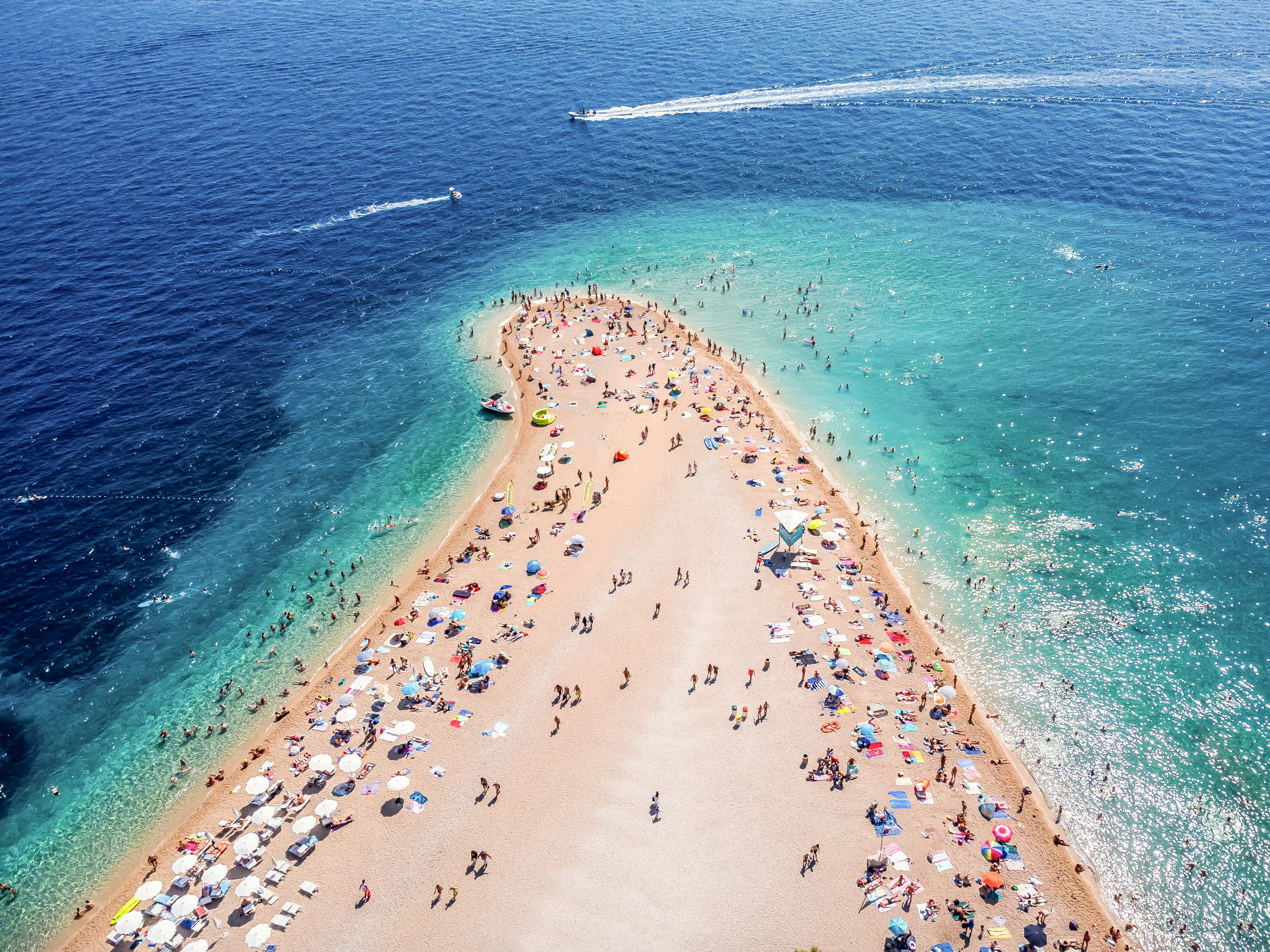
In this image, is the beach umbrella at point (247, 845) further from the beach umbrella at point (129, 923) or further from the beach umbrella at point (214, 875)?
the beach umbrella at point (129, 923)

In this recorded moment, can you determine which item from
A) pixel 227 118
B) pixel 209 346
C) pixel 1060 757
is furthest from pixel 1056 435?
pixel 227 118

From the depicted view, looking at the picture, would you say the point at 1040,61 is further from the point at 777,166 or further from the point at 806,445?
the point at 806,445

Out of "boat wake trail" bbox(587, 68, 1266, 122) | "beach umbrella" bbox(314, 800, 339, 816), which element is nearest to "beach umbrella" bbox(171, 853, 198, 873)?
"beach umbrella" bbox(314, 800, 339, 816)

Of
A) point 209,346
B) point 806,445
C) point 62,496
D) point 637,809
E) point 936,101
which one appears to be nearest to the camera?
point 637,809

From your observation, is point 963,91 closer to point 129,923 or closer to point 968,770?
point 968,770

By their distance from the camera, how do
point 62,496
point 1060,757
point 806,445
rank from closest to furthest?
point 1060,757 → point 62,496 → point 806,445

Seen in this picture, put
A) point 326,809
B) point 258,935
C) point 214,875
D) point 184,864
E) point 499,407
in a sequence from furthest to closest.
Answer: point 499,407 → point 326,809 → point 184,864 → point 214,875 → point 258,935

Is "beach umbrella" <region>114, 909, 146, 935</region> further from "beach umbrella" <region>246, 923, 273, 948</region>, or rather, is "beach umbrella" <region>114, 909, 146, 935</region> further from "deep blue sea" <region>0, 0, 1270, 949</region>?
"beach umbrella" <region>246, 923, 273, 948</region>

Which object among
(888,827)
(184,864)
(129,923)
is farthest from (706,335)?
(129,923)
